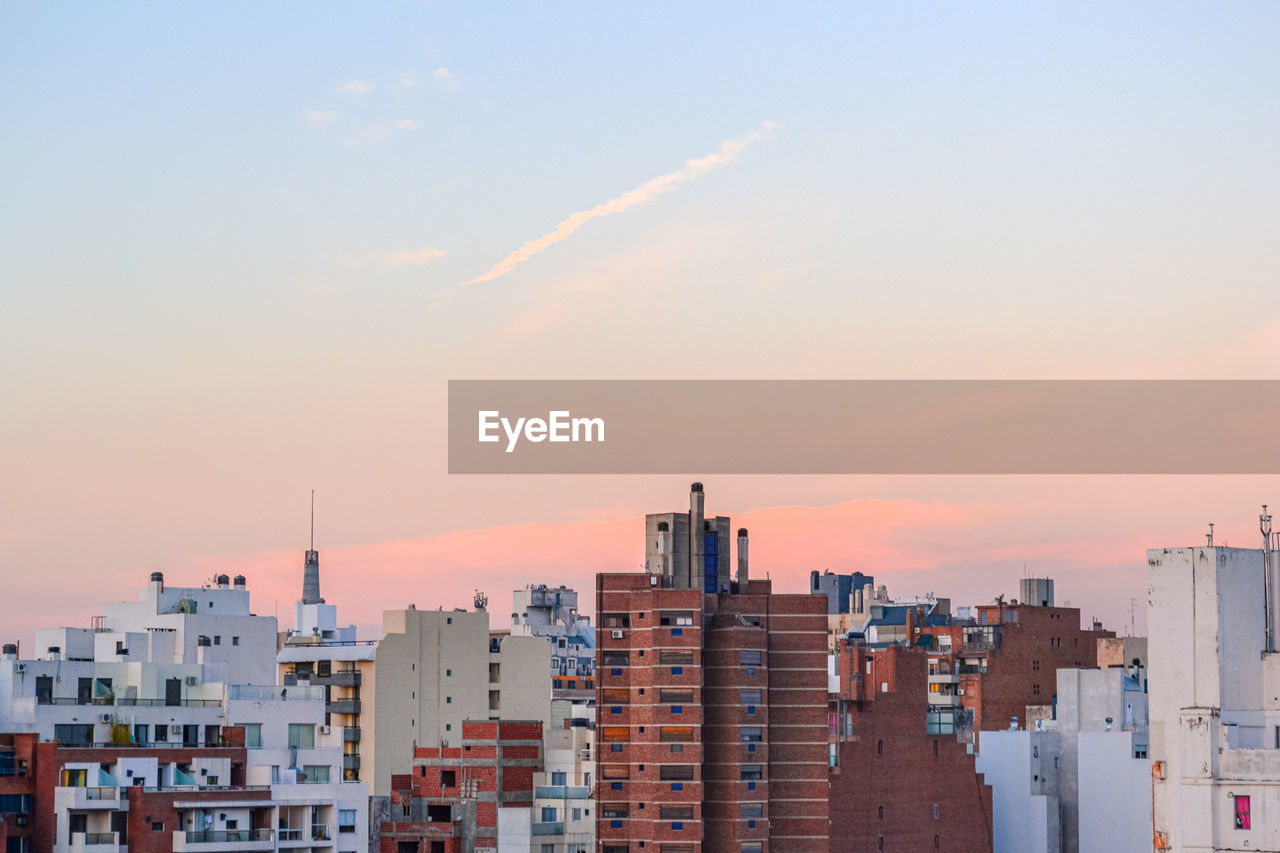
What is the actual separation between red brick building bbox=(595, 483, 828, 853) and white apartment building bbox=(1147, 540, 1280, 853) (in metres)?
27.9

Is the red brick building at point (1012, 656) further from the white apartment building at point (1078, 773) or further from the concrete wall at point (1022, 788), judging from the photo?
the concrete wall at point (1022, 788)

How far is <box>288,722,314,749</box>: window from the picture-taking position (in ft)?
431

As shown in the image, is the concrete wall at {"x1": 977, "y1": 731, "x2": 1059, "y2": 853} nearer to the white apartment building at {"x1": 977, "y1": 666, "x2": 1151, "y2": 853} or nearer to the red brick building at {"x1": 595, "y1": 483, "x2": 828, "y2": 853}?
the white apartment building at {"x1": 977, "y1": 666, "x2": 1151, "y2": 853}

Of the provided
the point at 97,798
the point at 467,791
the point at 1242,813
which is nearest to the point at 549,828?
the point at 467,791

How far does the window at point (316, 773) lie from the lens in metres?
128

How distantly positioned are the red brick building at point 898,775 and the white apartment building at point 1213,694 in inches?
1574

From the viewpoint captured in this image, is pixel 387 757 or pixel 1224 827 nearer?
pixel 1224 827

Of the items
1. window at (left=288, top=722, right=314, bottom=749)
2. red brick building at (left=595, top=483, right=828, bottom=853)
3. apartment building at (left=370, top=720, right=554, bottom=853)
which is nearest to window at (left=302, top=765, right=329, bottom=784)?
window at (left=288, top=722, right=314, bottom=749)

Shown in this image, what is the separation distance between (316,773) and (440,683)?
1353 inches

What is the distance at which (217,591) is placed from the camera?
146m

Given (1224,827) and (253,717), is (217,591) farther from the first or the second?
(1224,827)

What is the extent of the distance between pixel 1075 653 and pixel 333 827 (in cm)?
9001

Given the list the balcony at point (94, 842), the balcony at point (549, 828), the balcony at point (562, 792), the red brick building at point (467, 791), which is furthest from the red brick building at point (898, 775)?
the balcony at point (94, 842)

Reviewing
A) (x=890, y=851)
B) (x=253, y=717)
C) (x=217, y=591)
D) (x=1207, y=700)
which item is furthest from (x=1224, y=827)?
(x=217, y=591)
